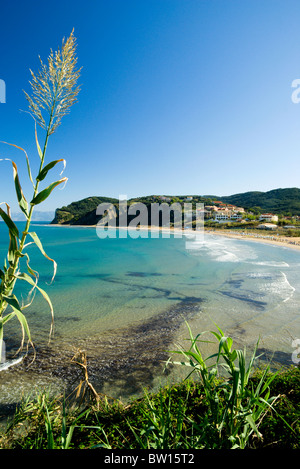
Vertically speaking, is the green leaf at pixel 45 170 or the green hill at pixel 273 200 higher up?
the green hill at pixel 273 200

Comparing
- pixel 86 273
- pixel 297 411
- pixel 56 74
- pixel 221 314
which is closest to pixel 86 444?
pixel 297 411

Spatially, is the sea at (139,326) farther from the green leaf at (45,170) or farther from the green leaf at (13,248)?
the green leaf at (45,170)

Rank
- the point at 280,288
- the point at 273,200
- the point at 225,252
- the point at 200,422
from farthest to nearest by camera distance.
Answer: the point at 273,200 → the point at 225,252 → the point at 280,288 → the point at 200,422

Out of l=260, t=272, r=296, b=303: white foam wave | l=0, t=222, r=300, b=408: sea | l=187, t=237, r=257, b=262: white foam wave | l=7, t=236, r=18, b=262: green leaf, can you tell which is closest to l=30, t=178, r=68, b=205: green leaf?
l=7, t=236, r=18, b=262: green leaf

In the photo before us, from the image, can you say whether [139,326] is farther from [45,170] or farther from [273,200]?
[273,200]

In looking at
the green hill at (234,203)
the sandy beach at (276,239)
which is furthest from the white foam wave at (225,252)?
the green hill at (234,203)

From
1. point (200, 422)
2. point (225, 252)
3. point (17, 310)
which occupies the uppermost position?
point (17, 310)

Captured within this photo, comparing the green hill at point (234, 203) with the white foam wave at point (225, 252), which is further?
the green hill at point (234, 203)

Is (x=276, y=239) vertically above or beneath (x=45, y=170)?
beneath

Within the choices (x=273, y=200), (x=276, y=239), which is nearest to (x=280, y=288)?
(x=276, y=239)

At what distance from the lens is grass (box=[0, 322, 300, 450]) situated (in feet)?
5.04

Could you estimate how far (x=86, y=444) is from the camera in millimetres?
1878

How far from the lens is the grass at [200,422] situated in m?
1.54

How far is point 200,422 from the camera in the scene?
81.0 inches
